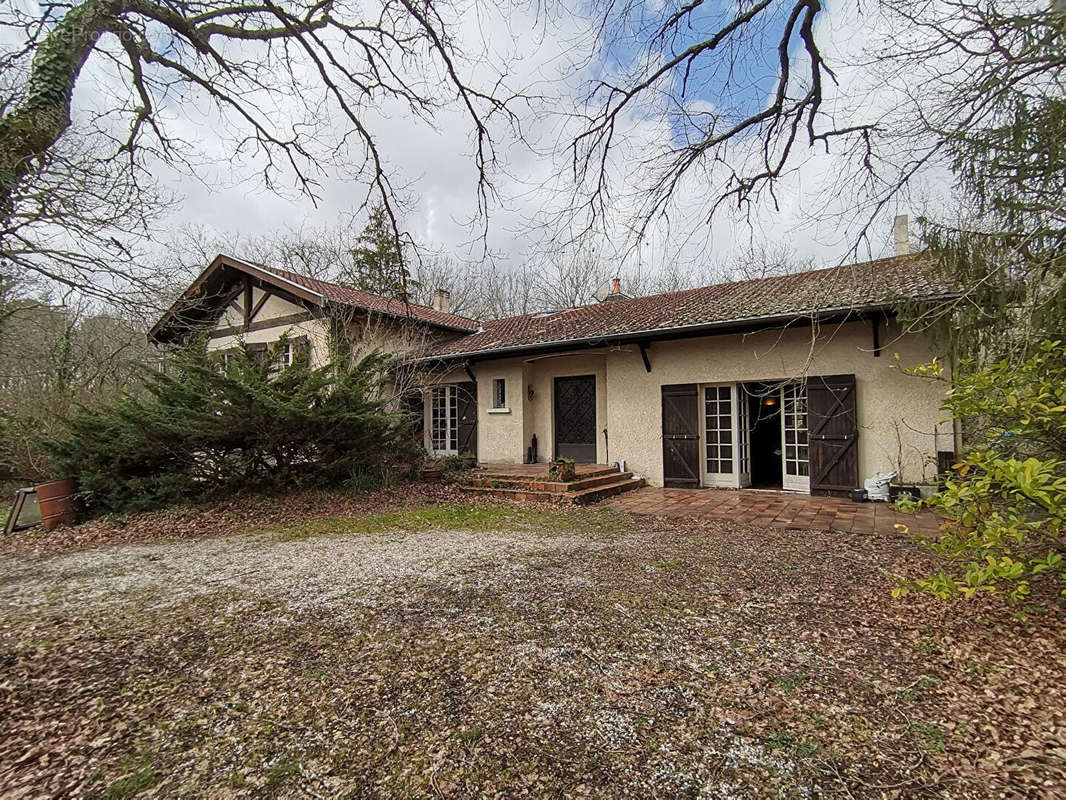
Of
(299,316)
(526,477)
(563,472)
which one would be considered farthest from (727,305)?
(299,316)

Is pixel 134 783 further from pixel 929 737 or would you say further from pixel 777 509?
pixel 777 509

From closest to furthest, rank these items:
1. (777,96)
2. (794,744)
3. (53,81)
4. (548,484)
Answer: (794,744)
(777,96)
(53,81)
(548,484)

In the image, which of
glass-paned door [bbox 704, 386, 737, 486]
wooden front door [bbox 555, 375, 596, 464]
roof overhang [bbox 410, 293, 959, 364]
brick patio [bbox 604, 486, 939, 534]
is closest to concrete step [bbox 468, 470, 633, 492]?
brick patio [bbox 604, 486, 939, 534]

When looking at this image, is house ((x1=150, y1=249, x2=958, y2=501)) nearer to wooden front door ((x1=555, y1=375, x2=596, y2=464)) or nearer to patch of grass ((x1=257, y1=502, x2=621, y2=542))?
wooden front door ((x1=555, y1=375, x2=596, y2=464))

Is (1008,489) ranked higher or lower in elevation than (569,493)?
higher

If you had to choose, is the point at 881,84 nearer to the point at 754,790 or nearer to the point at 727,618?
the point at 727,618

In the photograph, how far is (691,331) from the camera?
828cm

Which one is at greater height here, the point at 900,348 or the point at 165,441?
the point at 900,348

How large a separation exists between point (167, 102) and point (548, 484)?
22.1 feet

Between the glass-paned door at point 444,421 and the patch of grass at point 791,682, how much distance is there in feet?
33.6

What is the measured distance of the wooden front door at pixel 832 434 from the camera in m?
7.48

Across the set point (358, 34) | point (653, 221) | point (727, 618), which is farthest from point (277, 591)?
point (358, 34)

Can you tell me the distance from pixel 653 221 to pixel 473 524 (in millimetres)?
Result: 4253

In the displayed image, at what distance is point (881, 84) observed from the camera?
3854 mm
